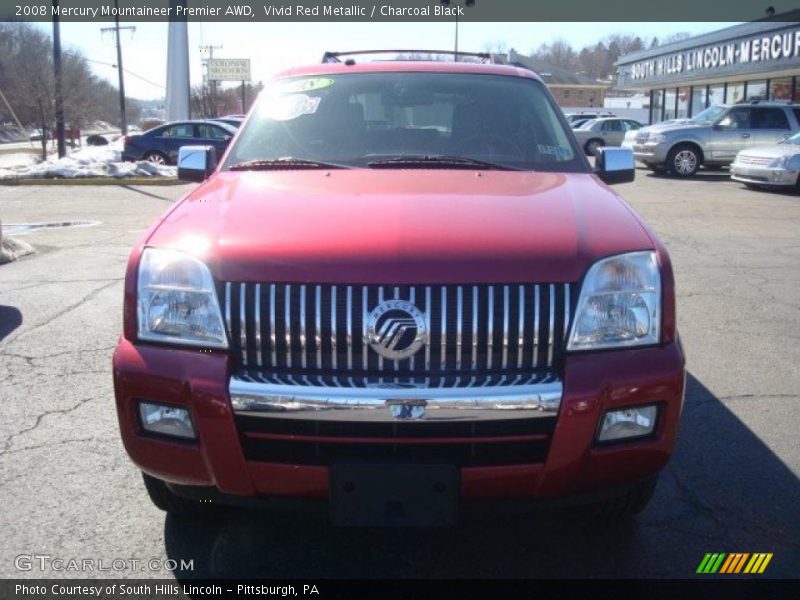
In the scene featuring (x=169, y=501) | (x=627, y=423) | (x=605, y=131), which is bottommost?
(x=169, y=501)

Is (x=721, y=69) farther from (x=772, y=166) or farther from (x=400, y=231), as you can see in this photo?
(x=400, y=231)

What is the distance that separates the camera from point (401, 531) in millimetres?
3205

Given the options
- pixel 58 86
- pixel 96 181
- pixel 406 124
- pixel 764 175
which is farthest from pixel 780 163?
pixel 58 86

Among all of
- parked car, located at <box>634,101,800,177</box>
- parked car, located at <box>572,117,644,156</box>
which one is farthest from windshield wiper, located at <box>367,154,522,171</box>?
parked car, located at <box>572,117,644,156</box>

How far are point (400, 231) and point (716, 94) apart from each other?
110 feet

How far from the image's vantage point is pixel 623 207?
10.3 feet

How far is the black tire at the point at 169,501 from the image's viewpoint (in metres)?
3.00

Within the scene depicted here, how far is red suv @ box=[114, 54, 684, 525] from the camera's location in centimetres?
250

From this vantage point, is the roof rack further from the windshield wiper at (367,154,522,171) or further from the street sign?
the street sign

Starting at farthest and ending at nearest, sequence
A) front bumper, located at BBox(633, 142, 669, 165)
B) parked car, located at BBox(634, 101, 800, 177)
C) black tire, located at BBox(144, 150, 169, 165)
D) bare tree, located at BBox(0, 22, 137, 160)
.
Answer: bare tree, located at BBox(0, 22, 137, 160), black tire, located at BBox(144, 150, 169, 165), front bumper, located at BBox(633, 142, 669, 165), parked car, located at BBox(634, 101, 800, 177)

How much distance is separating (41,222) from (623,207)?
11333 millimetres

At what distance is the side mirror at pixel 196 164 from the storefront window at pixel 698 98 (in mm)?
32754

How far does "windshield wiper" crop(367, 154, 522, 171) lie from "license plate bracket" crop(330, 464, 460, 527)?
1.62m

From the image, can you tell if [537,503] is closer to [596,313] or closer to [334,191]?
[596,313]
